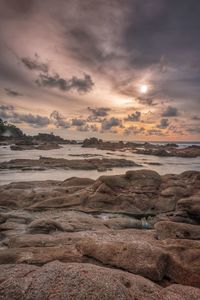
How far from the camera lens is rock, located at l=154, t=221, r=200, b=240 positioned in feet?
33.3

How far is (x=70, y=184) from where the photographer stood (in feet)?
79.1

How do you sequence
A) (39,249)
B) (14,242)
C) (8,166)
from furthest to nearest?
(8,166) < (14,242) < (39,249)

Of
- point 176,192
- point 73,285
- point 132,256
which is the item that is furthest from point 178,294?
point 176,192

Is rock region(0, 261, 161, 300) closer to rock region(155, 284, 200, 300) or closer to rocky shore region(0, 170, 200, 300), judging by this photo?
rocky shore region(0, 170, 200, 300)

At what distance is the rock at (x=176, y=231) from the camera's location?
10.2m

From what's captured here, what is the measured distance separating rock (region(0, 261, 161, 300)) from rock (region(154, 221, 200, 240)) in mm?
4420

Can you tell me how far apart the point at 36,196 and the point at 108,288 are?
14747 millimetres

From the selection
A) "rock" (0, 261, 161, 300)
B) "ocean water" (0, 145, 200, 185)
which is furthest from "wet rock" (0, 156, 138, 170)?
"rock" (0, 261, 161, 300)

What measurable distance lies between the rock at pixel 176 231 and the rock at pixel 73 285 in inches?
174

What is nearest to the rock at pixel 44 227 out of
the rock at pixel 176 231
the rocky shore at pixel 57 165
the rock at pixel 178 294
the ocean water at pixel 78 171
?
the rock at pixel 176 231

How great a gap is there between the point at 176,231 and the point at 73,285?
6.30 m

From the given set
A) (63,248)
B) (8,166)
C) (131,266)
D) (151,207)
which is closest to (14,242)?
(63,248)

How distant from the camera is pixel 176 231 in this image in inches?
404

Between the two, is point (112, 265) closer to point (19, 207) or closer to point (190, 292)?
point (190, 292)
